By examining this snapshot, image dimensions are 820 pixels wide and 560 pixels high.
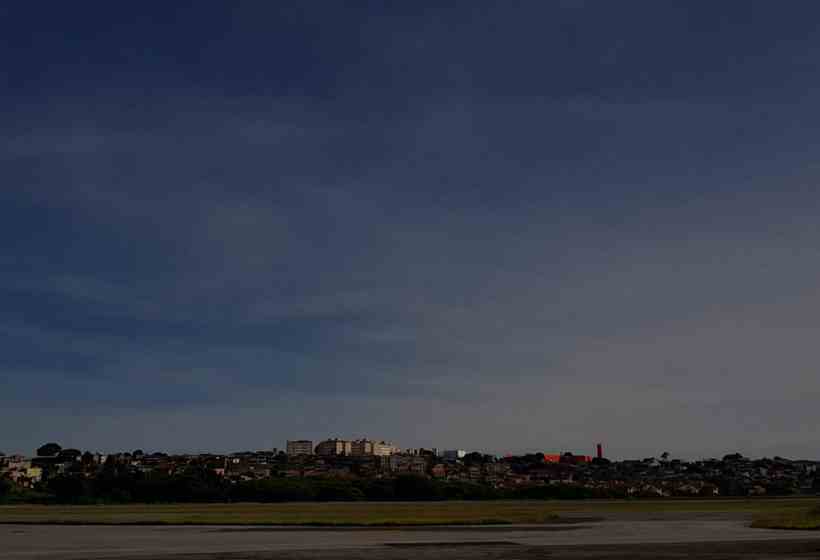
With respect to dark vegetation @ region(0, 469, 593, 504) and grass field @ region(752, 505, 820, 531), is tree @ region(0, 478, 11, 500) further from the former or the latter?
grass field @ region(752, 505, 820, 531)

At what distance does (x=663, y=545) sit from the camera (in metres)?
38.1

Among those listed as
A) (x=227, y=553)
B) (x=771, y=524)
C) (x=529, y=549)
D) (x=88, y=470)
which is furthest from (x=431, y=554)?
(x=88, y=470)

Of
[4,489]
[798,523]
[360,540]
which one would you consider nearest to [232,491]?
[4,489]

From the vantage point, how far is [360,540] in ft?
135

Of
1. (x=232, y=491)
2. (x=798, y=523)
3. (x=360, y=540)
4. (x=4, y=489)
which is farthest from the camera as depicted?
(x=4, y=489)

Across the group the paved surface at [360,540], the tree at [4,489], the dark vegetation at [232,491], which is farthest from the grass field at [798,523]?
the tree at [4,489]

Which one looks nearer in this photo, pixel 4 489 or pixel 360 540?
pixel 360 540

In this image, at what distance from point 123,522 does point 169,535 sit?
1498cm

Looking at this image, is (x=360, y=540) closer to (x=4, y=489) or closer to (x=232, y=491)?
(x=232, y=491)

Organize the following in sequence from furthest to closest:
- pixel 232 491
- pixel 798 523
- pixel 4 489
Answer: pixel 4 489 < pixel 232 491 < pixel 798 523

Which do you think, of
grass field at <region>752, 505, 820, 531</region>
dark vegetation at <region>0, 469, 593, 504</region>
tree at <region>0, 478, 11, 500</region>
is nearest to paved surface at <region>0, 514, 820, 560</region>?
grass field at <region>752, 505, 820, 531</region>

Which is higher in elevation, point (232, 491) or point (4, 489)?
point (4, 489)

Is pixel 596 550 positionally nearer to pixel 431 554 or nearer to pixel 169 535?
pixel 431 554

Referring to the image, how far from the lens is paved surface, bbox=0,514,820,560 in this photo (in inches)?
1320
